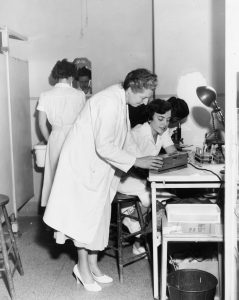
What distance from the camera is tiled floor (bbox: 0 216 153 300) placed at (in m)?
2.86

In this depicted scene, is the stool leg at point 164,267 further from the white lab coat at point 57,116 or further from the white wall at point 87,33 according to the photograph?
the white wall at point 87,33

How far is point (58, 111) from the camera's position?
12.6ft

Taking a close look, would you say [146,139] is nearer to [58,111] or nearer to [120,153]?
[120,153]

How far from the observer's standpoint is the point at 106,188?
9.25ft

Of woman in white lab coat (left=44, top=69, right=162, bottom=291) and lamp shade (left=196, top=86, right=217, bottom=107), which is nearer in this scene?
woman in white lab coat (left=44, top=69, right=162, bottom=291)

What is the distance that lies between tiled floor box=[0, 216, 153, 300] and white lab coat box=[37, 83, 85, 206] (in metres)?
0.43

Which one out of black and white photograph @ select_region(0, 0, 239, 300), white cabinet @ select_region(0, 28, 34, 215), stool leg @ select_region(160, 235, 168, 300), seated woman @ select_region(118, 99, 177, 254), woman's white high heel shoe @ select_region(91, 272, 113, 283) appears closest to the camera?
stool leg @ select_region(160, 235, 168, 300)

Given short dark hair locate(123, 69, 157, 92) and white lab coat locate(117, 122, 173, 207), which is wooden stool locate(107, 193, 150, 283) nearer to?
white lab coat locate(117, 122, 173, 207)

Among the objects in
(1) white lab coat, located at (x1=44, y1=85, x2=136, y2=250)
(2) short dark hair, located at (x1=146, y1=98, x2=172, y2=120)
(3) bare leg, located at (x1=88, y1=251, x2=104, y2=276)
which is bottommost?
(3) bare leg, located at (x1=88, y1=251, x2=104, y2=276)

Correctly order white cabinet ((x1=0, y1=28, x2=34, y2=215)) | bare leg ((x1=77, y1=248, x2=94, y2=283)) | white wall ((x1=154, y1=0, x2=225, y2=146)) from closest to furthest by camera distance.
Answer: bare leg ((x1=77, y1=248, x2=94, y2=283)) < white cabinet ((x1=0, y1=28, x2=34, y2=215)) < white wall ((x1=154, y1=0, x2=225, y2=146))

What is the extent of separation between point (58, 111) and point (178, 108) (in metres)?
1.09

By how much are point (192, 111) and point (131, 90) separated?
158 cm

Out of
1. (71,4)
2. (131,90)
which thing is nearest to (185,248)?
(131,90)

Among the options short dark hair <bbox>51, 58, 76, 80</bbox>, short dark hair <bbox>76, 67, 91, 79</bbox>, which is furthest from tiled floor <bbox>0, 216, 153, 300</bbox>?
short dark hair <bbox>76, 67, 91, 79</bbox>
